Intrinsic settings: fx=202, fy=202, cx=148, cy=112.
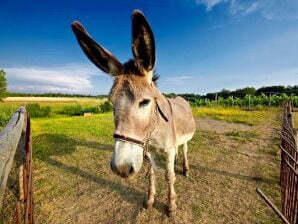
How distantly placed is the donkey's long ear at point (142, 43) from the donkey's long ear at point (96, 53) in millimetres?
306

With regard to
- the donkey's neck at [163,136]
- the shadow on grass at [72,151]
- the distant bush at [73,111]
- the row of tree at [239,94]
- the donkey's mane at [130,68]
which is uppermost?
the row of tree at [239,94]

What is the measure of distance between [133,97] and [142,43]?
58cm

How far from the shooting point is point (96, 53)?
2467 mm

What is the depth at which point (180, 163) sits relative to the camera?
564 centimetres

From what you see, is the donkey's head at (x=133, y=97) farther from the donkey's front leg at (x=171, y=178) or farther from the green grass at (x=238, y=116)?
the green grass at (x=238, y=116)

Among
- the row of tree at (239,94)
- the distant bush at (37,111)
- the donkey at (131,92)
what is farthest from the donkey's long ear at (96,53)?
the distant bush at (37,111)

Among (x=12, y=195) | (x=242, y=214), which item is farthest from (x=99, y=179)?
(x=242, y=214)

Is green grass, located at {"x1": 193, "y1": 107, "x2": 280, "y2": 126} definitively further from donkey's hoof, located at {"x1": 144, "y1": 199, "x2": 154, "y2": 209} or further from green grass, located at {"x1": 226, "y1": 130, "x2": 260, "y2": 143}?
donkey's hoof, located at {"x1": 144, "y1": 199, "x2": 154, "y2": 209}

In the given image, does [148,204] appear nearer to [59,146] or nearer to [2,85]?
[59,146]

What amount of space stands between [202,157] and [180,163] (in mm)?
968

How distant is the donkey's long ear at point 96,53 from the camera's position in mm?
2311

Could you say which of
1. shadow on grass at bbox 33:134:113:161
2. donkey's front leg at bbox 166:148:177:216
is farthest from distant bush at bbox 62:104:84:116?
donkey's front leg at bbox 166:148:177:216

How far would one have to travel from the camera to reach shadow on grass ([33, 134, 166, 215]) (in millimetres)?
3999

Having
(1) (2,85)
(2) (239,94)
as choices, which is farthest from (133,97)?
(1) (2,85)
